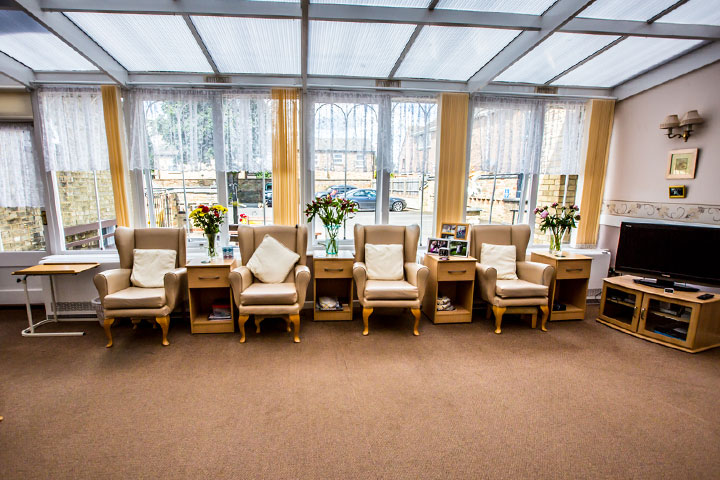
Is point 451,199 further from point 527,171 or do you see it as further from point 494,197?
point 527,171

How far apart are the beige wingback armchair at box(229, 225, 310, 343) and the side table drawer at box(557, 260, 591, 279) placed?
2.70 meters

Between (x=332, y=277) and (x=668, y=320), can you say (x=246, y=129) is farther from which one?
(x=668, y=320)

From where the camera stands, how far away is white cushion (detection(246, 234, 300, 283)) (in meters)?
3.45

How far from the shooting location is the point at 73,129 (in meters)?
3.71

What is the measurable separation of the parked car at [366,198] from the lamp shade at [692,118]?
286 centimetres

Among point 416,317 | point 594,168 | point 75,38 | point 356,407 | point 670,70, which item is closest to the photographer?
point 356,407

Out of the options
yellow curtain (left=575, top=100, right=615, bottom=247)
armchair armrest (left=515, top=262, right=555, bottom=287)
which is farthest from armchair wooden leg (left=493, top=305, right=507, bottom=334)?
yellow curtain (left=575, top=100, right=615, bottom=247)

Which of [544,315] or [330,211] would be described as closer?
[544,315]

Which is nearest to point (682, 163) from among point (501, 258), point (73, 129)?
point (501, 258)

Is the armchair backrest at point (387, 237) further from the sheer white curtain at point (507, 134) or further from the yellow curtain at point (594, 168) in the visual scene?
the yellow curtain at point (594, 168)

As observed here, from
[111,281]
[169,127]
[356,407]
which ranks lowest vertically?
[356,407]

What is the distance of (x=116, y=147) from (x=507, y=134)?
448 cm

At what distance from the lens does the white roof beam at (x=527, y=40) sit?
237 centimetres

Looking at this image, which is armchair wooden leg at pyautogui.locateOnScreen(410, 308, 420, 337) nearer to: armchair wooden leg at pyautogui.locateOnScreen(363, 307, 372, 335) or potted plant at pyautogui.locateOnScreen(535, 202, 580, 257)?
armchair wooden leg at pyautogui.locateOnScreen(363, 307, 372, 335)
